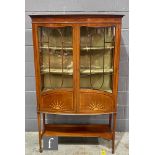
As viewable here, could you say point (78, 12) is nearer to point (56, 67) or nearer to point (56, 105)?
point (56, 67)

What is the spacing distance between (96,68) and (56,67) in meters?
0.38

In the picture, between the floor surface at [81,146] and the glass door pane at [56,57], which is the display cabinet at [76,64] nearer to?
the glass door pane at [56,57]

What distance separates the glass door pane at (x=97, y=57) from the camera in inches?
89.1

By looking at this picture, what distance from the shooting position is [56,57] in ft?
7.72

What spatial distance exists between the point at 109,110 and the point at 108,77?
31 cm

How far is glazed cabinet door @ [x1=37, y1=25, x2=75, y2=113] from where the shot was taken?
2.28m

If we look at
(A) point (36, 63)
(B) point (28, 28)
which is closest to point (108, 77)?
(A) point (36, 63)

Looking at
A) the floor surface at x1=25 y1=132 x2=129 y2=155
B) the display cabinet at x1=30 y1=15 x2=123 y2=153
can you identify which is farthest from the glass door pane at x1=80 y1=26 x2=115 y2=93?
the floor surface at x1=25 y1=132 x2=129 y2=155

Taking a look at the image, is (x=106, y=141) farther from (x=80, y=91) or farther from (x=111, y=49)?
(x=111, y=49)

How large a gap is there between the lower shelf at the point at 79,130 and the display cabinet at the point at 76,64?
0.45 ft

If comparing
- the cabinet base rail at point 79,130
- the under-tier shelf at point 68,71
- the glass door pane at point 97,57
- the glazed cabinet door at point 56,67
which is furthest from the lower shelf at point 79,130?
the under-tier shelf at point 68,71

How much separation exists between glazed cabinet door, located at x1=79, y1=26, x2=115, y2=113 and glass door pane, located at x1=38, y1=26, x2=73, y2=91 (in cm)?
12

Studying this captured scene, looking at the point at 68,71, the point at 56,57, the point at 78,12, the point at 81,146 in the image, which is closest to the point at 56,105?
the point at 68,71

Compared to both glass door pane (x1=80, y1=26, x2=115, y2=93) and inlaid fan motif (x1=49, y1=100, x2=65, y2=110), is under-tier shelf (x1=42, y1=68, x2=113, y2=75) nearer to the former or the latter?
glass door pane (x1=80, y1=26, x2=115, y2=93)
